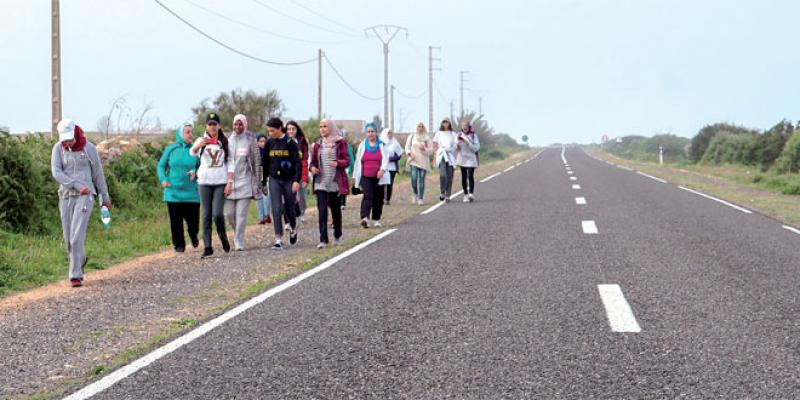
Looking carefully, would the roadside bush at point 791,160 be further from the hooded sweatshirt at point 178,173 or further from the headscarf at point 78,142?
the headscarf at point 78,142

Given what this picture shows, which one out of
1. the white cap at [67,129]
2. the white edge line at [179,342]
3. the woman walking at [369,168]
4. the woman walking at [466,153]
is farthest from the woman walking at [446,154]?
the white cap at [67,129]

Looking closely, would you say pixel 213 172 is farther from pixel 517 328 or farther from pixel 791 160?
pixel 791 160

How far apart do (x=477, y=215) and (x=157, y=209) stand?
22.8ft

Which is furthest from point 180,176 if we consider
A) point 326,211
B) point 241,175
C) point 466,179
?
point 466,179

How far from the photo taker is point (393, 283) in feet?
32.0

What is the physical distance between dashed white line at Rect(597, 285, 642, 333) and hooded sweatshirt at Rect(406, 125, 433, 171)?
41.6ft

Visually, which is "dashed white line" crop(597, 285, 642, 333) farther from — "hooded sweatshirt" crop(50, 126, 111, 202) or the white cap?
the white cap

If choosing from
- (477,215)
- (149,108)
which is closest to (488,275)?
(477,215)

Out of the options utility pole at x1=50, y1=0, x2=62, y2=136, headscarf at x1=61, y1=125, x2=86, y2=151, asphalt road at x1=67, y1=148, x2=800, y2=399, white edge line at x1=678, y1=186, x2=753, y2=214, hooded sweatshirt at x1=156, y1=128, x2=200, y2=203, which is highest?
utility pole at x1=50, y1=0, x2=62, y2=136

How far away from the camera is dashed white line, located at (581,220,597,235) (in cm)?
1484

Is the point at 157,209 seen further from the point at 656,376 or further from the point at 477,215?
the point at 656,376

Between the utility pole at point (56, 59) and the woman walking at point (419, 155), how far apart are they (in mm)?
7843

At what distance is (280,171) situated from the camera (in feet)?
44.6

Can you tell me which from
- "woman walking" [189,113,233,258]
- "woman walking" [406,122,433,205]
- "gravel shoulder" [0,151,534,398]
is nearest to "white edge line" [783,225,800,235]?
"gravel shoulder" [0,151,534,398]
